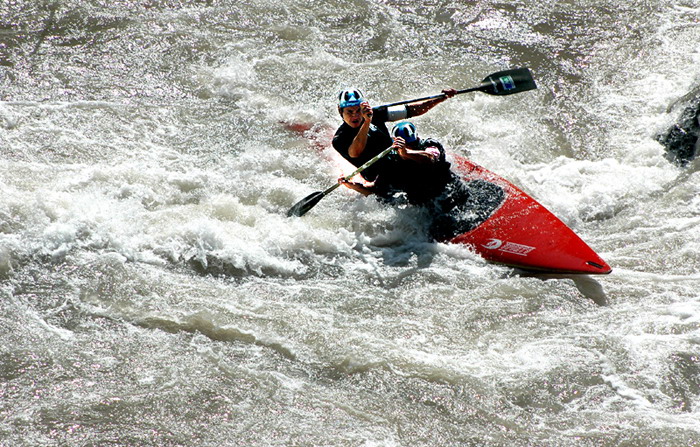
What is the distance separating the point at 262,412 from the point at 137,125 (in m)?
4.04

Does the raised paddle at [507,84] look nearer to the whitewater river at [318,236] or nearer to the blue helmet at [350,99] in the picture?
the whitewater river at [318,236]

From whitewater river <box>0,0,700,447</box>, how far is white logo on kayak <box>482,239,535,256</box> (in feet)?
0.46

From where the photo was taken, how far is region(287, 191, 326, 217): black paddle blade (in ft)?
18.0

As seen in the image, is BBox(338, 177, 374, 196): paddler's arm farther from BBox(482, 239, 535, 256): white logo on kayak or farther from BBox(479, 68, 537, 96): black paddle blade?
BBox(479, 68, 537, 96): black paddle blade

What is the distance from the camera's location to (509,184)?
18.0 feet

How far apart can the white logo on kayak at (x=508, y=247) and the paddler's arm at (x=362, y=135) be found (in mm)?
1264

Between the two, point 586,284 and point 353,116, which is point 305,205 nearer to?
point 353,116

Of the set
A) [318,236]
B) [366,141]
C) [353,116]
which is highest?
[353,116]

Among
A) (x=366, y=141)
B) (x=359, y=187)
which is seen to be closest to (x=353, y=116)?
(x=366, y=141)

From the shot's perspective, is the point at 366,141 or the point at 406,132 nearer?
the point at 406,132

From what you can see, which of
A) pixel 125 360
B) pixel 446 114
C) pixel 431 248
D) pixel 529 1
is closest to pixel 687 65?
pixel 529 1

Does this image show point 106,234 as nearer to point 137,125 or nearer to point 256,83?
point 137,125

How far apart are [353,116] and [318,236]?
1014mm

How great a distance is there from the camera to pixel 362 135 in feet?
16.8
